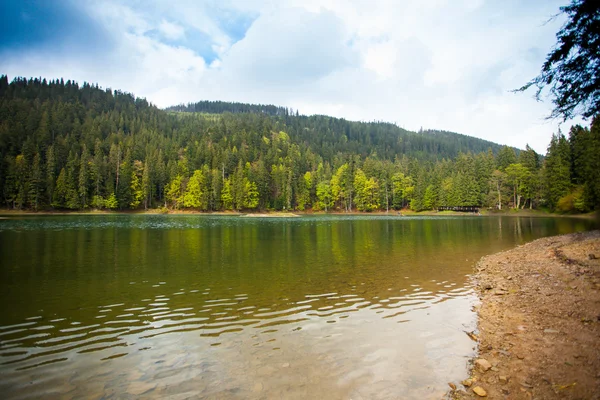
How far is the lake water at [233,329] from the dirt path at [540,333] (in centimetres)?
66

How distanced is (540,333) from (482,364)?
3118mm

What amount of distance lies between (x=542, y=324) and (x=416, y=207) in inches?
4830

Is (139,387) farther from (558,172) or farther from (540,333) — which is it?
(558,172)

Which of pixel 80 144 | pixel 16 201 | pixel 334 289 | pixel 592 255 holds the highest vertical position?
pixel 80 144

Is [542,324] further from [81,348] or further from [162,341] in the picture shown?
[81,348]

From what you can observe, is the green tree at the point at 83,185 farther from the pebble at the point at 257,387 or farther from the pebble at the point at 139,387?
the pebble at the point at 257,387


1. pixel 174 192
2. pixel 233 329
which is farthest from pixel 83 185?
pixel 233 329

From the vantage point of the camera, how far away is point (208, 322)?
1100cm

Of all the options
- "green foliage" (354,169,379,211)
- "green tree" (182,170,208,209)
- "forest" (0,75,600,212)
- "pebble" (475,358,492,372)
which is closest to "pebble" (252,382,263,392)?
"pebble" (475,358,492,372)

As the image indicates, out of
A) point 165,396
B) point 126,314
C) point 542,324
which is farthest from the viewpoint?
point 126,314

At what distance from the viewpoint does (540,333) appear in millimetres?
9406

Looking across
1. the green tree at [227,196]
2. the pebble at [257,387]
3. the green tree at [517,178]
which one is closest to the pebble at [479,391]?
the pebble at [257,387]

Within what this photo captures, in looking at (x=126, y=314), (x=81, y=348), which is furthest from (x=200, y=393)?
(x=126, y=314)

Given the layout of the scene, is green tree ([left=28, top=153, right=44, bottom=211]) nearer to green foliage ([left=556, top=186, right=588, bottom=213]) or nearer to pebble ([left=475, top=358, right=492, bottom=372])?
pebble ([left=475, top=358, right=492, bottom=372])
